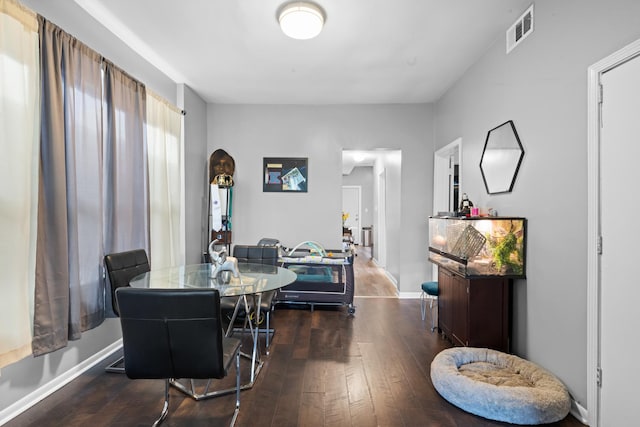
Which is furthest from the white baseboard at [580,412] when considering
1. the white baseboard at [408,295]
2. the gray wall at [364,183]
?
the gray wall at [364,183]

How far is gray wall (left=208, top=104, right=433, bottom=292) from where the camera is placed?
184 inches

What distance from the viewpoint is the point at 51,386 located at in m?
2.12

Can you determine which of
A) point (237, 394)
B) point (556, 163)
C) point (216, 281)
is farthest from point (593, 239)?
point (216, 281)

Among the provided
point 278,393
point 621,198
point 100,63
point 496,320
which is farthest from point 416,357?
point 100,63

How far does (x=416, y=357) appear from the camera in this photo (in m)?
2.73

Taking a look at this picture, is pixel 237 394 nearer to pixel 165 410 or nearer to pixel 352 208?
pixel 165 410

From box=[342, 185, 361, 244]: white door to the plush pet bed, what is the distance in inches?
329

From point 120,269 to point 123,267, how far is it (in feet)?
0.12

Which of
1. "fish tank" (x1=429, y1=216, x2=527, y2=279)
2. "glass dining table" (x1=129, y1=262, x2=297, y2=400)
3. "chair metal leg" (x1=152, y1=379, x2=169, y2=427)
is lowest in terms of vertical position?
"chair metal leg" (x1=152, y1=379, x2=169, y2=427)

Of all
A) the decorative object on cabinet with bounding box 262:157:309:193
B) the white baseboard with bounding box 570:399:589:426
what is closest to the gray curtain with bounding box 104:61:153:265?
the decorative object on cabinet with bounding box 262:157:309:193

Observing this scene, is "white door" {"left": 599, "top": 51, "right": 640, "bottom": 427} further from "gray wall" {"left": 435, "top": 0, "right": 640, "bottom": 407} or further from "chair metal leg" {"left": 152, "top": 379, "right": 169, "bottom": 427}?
"chair metal leg" {"left": 152, "top": 379, "right": 169, "bottom": 427}

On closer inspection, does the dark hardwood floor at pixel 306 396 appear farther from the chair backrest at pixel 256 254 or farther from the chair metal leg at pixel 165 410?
the chair backrest at pixel 256 254

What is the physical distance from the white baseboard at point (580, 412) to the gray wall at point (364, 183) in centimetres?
833

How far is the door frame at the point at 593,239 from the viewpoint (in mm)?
1766
